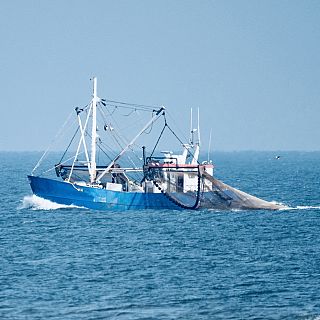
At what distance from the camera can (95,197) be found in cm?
8431

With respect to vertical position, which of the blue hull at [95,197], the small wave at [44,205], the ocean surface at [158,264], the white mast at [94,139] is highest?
the white mast at [94,139]

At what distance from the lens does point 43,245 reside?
212ft

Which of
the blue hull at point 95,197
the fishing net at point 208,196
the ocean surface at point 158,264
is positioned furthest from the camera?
the fishing net at point 208,196

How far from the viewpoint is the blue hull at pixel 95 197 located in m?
83.7

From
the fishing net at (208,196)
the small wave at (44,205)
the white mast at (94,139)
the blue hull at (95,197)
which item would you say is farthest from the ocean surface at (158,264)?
the white mast at (94,139)

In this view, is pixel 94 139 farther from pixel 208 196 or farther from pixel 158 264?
pixel 158 264

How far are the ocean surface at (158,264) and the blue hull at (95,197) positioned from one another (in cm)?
107

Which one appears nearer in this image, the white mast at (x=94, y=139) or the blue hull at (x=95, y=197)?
the blue hull at (x=95, y=197)

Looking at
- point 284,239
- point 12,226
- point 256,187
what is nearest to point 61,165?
point 12,226

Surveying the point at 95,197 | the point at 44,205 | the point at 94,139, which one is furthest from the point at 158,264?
the point at 44,205

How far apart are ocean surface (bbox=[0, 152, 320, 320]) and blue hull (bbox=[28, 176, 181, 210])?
107 centimetres

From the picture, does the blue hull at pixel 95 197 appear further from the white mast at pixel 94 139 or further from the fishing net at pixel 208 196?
the white mast at pixel 94 139

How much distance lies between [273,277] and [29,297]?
13716mm

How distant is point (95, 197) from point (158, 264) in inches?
1123
